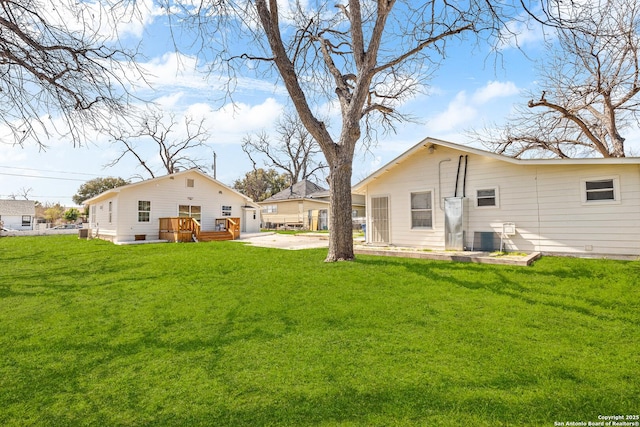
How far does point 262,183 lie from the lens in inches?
1825

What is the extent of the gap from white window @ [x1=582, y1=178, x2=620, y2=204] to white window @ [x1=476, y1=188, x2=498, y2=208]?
2052 mm

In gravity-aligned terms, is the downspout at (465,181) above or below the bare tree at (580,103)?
below

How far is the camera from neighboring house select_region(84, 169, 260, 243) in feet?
56.5

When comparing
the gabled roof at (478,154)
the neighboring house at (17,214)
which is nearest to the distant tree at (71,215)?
the neighboring house at (17,214)

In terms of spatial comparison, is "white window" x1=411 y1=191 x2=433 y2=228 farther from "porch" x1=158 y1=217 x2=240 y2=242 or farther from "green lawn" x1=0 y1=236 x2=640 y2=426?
"porch" x1=158 y1=217 x2=240 y2=242

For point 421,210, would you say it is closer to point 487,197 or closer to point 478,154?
point 487,197

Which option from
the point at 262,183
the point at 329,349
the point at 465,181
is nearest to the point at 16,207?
the point at 262,183

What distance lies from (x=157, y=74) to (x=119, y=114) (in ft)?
2.99

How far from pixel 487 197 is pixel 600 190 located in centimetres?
258

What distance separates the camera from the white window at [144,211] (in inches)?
701

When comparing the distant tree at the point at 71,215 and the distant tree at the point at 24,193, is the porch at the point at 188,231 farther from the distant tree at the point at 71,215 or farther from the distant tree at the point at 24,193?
the distant tree at the point at 24,193

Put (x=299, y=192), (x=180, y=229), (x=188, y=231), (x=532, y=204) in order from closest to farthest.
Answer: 1. (x=532, y=204)
2. (x=180, y=229)
3. (x=188, y=231)
4. (x=299, y=192)

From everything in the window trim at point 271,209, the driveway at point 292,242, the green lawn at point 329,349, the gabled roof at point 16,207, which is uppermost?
the gabled roof at point 16,207

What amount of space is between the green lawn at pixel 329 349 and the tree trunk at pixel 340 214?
1474 mm
